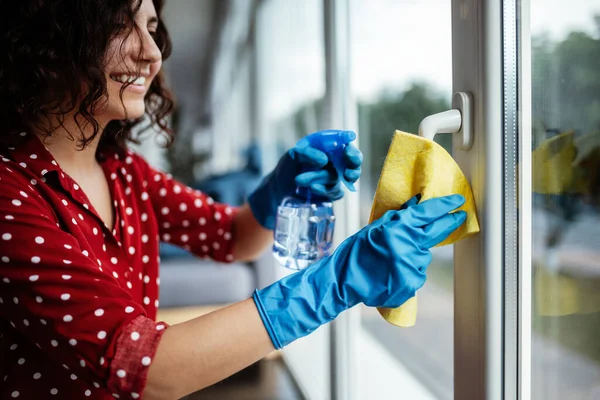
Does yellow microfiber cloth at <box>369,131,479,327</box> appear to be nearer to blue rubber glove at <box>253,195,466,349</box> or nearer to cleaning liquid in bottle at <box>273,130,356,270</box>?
blue rubber glove at <box>253,195,466,349</box>

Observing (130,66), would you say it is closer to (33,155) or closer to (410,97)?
(33,155)

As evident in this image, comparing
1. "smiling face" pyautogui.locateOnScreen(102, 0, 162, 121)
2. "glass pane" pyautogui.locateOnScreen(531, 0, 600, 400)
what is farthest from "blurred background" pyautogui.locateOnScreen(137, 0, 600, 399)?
"smiling face" pyautogui.locateOnScreen(102, 0, 162, 121)

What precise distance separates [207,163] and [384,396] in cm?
509

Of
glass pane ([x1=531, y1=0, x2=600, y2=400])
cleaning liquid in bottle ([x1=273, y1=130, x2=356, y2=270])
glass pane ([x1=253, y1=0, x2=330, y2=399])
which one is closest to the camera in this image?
glass pane ([x1=531, y1=0, x2=600, y2=400])

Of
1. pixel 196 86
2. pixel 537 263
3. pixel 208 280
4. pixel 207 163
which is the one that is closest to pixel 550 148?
pixel 537 263

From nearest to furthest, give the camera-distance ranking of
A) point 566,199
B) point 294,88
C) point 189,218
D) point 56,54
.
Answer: point 566,199, point 56,54, point 189,218, point 294,88

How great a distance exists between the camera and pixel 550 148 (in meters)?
0.80

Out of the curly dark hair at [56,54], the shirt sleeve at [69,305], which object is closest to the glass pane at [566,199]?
the shirt sleeve at [69,305]

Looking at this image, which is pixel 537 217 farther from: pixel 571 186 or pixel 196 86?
pixel 196 86

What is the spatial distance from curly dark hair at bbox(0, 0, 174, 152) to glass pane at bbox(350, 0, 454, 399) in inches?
26.4

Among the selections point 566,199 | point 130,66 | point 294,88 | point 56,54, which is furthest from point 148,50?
point 294,88

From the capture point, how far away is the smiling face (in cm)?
100

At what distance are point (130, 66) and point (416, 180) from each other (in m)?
0.60

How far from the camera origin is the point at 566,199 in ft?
2.55
